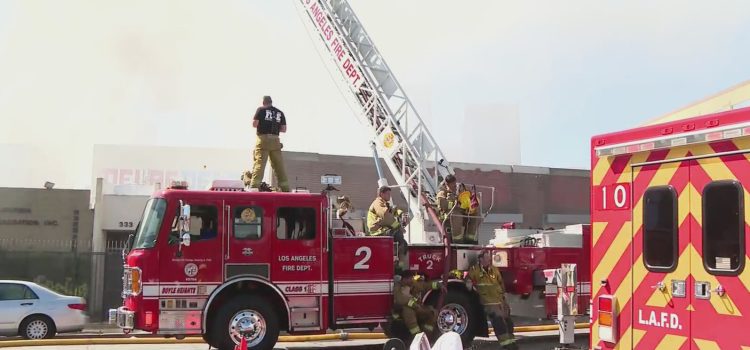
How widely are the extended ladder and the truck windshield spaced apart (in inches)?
287

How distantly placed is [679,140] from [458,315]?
5447mm

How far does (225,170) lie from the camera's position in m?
27.1

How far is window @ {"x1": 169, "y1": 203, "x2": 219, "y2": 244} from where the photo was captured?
8.46m

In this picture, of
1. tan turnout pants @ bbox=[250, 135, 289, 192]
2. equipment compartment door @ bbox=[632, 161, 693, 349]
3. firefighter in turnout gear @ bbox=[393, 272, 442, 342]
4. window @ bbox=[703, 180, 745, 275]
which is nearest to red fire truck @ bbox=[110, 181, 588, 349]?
firefighter in turnout gear @ bbox=[393, 272, 442, 342]

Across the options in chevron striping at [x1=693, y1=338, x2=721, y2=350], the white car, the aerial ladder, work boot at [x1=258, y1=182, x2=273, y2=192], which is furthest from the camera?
the aerial ladder

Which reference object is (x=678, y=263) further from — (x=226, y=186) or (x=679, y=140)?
(x=226, y=186)

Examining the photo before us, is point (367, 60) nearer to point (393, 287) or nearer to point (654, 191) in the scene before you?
point (393, 287)

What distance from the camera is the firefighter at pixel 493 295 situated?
9070 millimetres

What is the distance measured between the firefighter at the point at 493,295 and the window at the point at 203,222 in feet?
11.1

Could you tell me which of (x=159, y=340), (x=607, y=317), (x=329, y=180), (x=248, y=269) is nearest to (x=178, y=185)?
(x=248, y=269)

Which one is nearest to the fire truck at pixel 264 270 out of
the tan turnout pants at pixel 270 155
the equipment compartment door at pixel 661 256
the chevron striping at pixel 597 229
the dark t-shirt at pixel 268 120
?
the tan turnout pants at pixel 270 155

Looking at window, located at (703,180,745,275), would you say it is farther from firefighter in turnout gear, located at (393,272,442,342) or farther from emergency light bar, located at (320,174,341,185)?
emergency light bar, located at (320,174,341,185)

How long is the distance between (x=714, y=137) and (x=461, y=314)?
5676 mm

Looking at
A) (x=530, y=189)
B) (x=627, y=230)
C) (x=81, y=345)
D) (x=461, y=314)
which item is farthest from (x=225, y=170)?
(x=627, y=230)
